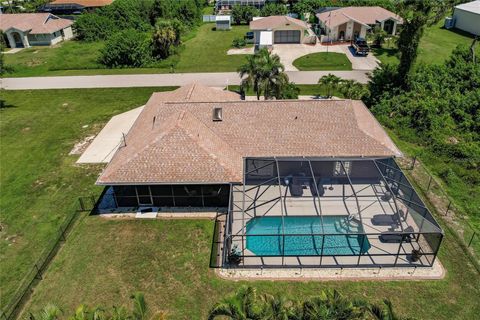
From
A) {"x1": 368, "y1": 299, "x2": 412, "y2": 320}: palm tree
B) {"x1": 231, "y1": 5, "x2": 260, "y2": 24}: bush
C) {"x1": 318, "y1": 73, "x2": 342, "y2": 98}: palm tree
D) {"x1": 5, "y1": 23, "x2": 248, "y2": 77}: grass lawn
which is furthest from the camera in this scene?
{"x1": 231, "y1": 5, "x2": 260, "y2": 24}: bush

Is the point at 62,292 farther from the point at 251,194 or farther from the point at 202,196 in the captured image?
the point at 251,194

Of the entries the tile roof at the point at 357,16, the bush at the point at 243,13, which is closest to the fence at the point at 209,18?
the bush at the point at 243,13

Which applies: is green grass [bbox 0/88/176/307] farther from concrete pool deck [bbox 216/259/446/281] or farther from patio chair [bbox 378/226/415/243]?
patio chair [bbox 378/226/415/243]

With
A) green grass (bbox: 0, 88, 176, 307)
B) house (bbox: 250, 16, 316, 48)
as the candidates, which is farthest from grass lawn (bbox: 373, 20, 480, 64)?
green grass (bbox: 0, 88, 176, 307)

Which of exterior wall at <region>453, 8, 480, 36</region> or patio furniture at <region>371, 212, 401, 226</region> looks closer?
patio furniture at <region>371, 212, 401, 226</region>

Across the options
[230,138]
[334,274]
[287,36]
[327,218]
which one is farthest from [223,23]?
[334,274]

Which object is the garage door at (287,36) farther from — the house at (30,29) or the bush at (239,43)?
the house at (30,29)
